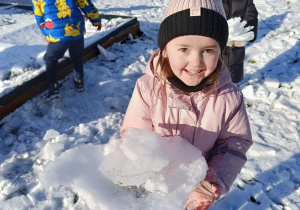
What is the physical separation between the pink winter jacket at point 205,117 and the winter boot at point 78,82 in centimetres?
258

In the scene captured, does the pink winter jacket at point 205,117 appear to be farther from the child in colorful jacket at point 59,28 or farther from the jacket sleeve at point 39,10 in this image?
the jacket sleeve at point 39,10

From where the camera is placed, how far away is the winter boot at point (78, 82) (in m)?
4.04

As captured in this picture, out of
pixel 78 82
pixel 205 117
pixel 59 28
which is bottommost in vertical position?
pixel 78 82

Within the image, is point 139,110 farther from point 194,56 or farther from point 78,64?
point 78,64

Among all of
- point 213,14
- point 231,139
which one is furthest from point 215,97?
point 213,14

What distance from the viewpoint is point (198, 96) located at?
1.53 metres

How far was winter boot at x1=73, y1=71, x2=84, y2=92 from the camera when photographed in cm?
404

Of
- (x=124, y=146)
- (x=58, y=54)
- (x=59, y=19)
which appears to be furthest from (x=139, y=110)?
(x=58, y=54)

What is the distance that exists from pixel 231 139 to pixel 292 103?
279 centimetres

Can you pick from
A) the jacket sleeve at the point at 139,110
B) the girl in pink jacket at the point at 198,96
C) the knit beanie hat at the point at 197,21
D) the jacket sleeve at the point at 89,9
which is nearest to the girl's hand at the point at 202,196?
the girl in pink jacket at the point at 198,96

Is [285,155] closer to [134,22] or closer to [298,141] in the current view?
[298,141]

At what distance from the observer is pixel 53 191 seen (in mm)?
2658

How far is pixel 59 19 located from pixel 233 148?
2724mm

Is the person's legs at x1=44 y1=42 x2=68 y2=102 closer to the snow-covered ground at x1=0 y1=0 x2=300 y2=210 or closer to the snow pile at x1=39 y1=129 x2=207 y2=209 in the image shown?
the snow-covered ground at x1=0 y1=0 x2=300 y2=210
